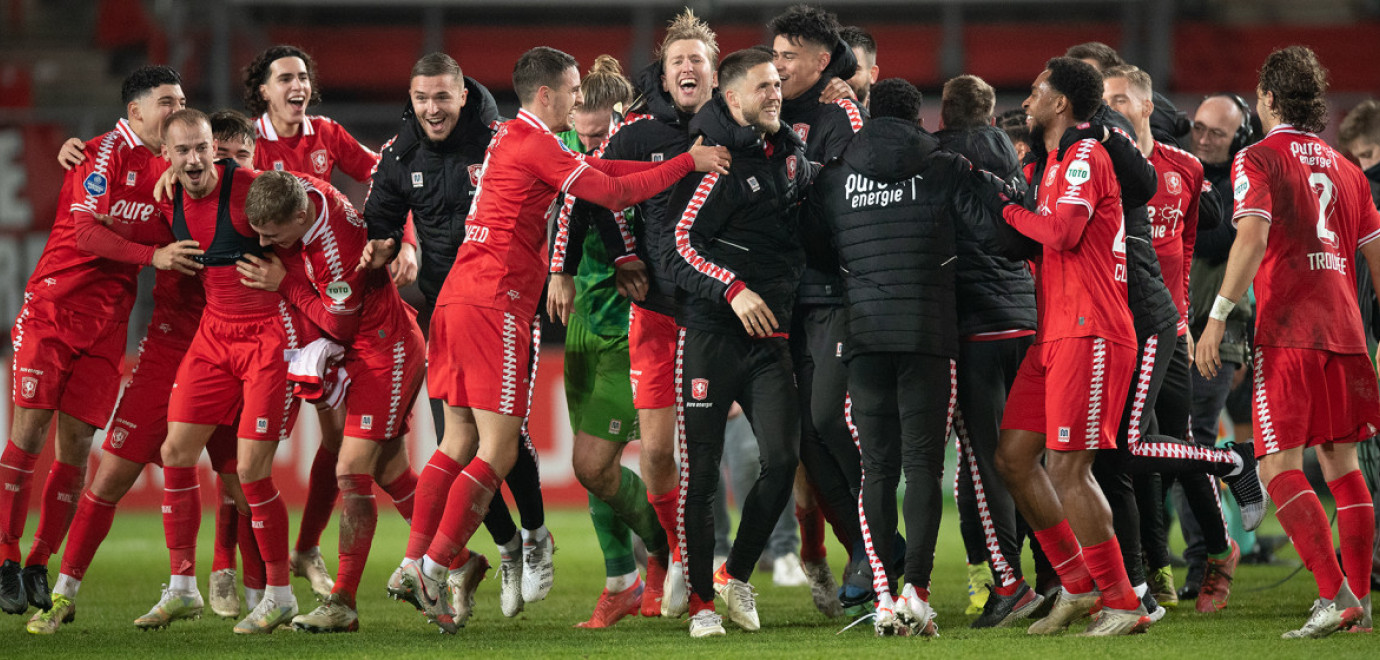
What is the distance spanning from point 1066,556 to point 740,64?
2.48 m

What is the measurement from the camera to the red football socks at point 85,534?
6.90 metres

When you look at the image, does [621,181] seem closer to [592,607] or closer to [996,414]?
[996,414]

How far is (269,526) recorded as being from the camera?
6625 mm

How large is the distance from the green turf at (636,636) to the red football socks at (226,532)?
0.30m

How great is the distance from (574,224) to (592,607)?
7.16 feet

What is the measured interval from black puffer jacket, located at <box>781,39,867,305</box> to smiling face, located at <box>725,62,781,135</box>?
0.34 m

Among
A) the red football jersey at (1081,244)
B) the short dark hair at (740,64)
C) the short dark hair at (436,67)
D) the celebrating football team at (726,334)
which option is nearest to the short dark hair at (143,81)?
the celebrating football team at (726,334)

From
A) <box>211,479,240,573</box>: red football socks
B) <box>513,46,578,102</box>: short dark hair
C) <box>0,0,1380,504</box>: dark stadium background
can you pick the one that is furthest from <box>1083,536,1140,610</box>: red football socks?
<box>0,0,1380,504</box>: dark stadium background

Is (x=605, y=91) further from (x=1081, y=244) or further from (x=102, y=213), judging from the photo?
(x=1081, y=244)

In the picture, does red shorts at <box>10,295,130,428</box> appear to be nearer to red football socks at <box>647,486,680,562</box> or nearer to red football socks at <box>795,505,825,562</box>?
red football socks at <box>647,486,680,562</box>

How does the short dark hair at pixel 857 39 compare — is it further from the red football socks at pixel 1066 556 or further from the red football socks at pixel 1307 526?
the red football socks at pixel 1307 526

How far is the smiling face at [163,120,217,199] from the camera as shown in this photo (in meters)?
6.68

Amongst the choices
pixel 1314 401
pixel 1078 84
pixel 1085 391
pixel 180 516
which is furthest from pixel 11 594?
pixel 1314 401

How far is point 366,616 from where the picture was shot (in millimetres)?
7176
